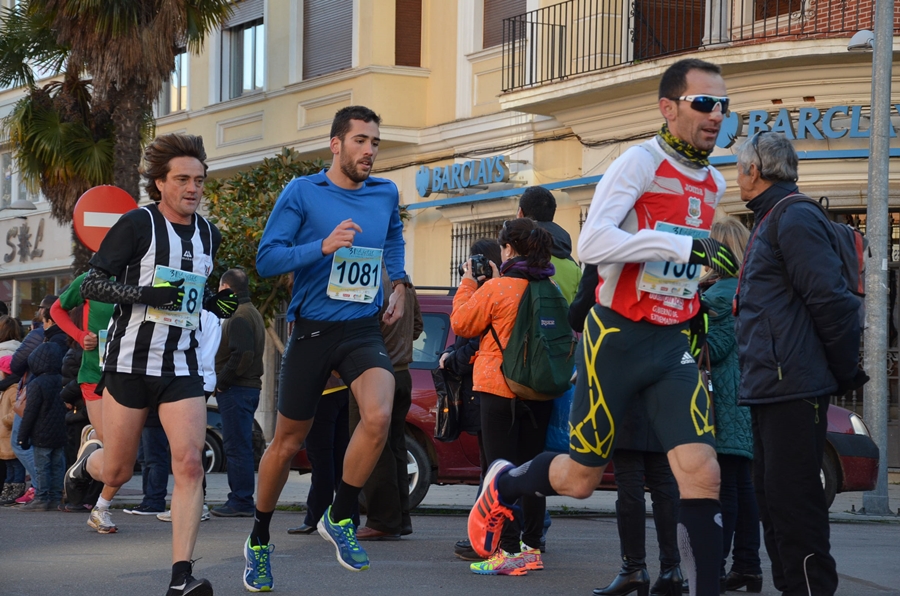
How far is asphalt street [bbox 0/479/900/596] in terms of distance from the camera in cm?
683

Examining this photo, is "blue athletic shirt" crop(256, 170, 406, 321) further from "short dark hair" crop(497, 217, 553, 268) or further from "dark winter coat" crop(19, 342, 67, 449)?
"dark winter coat" crop(19, 342, 67, 449)

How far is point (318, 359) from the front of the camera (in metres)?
6.57

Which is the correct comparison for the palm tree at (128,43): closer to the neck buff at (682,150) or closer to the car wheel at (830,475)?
the car wheel at (830,475)

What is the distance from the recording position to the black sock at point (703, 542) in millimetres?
5078

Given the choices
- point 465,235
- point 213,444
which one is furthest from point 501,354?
point 465,235

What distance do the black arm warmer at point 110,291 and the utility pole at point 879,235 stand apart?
25.5ft

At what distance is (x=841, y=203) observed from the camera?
1581 cm

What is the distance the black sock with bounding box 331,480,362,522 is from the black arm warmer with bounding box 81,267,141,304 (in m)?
1.29

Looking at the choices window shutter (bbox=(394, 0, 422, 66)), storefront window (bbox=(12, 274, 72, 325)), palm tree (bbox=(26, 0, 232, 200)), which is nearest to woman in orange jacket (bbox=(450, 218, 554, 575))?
palm tree (bbox=(26, 0, 232, 200))

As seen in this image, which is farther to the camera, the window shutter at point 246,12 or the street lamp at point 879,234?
the window shutter at point 246,12

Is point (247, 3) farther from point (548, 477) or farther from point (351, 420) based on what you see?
point (548, 477)

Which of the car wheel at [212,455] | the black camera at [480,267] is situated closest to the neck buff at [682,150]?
the black camera at [480,267]

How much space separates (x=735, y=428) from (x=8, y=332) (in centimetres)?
834

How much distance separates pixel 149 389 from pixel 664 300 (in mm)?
2419
